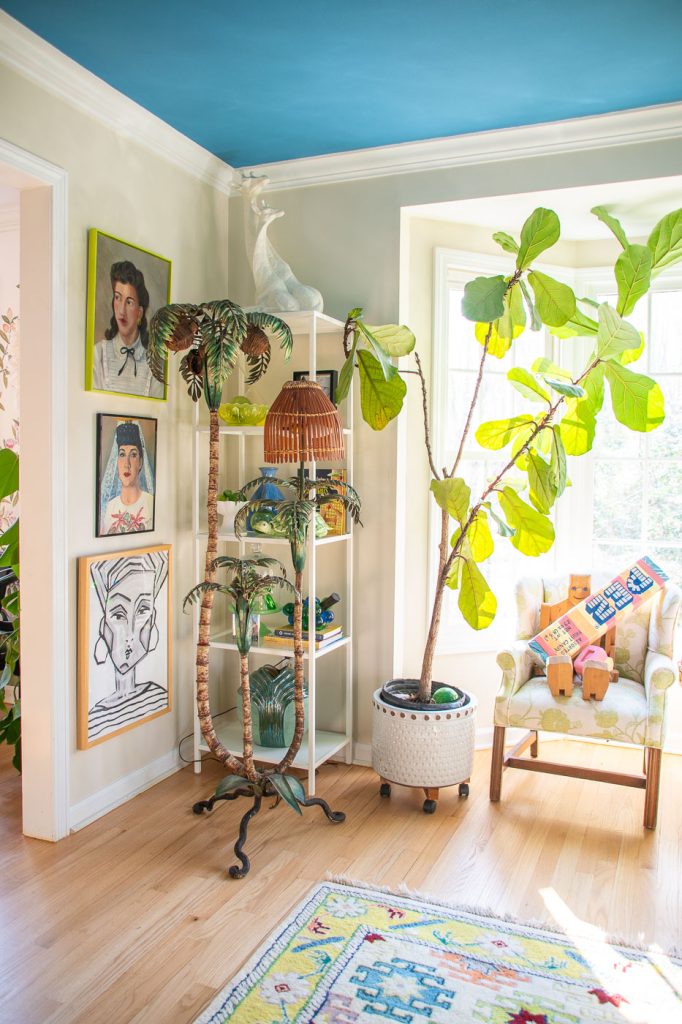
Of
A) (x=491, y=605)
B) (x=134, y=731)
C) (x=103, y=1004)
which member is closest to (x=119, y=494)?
(x=134, y=731)

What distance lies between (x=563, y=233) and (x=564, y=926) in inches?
115

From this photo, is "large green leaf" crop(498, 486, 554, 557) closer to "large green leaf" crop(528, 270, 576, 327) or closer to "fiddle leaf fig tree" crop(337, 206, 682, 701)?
"fiddle leaf fig tree" crop(337, 206, 682, 701)

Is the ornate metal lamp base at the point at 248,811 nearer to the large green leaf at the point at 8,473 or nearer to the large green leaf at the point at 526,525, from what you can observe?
the large green leaf at the point at 526,525

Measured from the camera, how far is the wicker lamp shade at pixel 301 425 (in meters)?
2.84

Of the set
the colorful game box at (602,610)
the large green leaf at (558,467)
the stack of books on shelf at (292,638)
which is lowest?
the stack of books on shelf at (292,638)

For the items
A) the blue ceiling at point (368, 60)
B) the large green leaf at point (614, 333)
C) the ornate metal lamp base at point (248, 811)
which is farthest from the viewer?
the large green leaf at point (614, 333)

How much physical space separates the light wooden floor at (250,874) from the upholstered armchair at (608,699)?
0.59 feet

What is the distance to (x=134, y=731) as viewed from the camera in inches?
125

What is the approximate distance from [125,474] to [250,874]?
4.90 ft

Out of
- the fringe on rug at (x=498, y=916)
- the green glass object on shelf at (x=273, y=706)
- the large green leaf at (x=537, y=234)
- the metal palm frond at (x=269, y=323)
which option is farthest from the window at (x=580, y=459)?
the fringe on rug at (x=498, y=916)

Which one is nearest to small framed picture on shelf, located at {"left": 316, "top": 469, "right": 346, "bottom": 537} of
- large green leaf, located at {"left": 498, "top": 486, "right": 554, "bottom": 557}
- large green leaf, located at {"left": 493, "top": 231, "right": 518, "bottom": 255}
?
large green leaf, located at {"left": 498, "top": 486, "right": 554, "bottom": 557}

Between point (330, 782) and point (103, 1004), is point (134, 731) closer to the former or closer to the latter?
point (330, 782)

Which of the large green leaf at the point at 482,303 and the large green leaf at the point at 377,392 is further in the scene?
the large green leaf at the point at 377,392

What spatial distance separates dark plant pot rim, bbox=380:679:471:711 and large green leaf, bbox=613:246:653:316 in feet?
5.16
